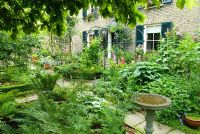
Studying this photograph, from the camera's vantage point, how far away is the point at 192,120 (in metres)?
4.57

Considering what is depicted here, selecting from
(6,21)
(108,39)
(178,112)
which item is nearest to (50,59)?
A: (108,39)

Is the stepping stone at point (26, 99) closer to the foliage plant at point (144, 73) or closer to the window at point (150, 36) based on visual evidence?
the foliage plant at point (144, 73)

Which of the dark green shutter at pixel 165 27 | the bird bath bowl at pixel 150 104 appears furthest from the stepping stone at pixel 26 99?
the dark green shutter at pixel 165 27

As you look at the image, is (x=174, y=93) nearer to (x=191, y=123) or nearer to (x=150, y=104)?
(x=191, y=123)

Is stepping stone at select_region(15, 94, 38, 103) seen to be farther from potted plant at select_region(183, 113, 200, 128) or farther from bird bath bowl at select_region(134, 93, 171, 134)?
potted plant at select_region(183, 113, 200, 128)

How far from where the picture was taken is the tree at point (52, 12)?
2379mm

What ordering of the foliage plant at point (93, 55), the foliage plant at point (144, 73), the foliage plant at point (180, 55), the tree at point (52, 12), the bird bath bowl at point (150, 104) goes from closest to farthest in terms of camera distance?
the tree at point (52, 12) → the bird bath bowl at point (150, 104) → the foliage plant at point (180, 55) → the foliage plant at point (144, 73) → the foliage plant at point (93, 55)

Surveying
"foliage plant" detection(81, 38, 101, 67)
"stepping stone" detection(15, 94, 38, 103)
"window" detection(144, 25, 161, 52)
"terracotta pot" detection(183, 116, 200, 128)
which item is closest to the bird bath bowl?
"terracotta pot" detection(183, 116, 200, 128)

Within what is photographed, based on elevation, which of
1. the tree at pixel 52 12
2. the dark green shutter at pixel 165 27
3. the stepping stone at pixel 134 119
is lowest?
the stepping stone at pixel 134 119

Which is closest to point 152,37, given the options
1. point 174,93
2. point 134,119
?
point 174,93

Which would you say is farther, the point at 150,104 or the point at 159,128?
the point at 159,128

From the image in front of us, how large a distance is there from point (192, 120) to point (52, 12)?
3.70 m

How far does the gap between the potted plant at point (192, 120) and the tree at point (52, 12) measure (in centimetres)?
305

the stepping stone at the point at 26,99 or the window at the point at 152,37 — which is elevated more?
the window at the point at 152,37
